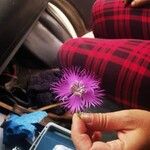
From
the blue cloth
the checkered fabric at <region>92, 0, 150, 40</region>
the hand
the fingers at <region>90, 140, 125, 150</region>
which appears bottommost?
the blue cloth

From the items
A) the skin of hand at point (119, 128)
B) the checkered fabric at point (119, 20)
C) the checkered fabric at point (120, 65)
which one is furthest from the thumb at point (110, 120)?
the checkered fabric at point (119, 20)

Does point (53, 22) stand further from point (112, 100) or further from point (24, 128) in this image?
point (112, 100)

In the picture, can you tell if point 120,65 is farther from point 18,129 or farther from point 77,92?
point 18,129

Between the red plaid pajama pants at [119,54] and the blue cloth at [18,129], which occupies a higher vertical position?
the red plaid pajama pants at [119,54]

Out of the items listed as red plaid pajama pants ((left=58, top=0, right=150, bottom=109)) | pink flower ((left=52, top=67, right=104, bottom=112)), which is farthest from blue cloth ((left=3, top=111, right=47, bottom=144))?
pink flower ((left=52, top=67, right=104, bottom=112))

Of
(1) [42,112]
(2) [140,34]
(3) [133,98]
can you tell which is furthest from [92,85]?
(1) [42,112]

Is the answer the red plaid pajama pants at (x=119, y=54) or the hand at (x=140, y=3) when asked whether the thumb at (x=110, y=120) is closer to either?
the red plaid pajama pants at (x=119, y=54)

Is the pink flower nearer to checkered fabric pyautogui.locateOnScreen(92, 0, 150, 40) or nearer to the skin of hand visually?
the skin of hand

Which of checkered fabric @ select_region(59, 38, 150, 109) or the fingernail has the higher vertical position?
checkered fabric @ select_region(59, 38, 150, 109)
